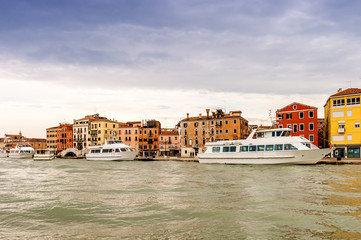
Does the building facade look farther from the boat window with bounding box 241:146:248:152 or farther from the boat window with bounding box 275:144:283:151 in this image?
the boat window with bounding box 275:144:283:151

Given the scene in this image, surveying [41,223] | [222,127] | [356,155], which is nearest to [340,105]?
[356,155]

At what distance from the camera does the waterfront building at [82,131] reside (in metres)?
A: 93.1

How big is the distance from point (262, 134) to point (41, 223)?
111ft

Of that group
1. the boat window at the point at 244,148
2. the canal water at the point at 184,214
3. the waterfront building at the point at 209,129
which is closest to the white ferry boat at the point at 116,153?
the waterfront building at the point at 209,129

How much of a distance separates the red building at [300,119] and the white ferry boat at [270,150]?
14.1 m

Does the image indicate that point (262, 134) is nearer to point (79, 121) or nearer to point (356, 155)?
point (356, 155)

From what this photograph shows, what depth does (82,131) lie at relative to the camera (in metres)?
94.6

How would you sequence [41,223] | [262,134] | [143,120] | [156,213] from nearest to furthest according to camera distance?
1. [41,223]
2. [156,213]
3. [262,134]
4. [143,120]

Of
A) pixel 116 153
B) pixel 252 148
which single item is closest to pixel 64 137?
pixel 116 153

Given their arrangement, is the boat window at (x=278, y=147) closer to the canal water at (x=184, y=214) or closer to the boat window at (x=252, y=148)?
the boat window at (x=252, y=148)

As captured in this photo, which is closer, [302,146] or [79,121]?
[302,146]

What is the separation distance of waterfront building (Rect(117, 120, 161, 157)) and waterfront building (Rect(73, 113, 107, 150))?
539 inches

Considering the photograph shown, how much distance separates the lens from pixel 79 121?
95.7 metres

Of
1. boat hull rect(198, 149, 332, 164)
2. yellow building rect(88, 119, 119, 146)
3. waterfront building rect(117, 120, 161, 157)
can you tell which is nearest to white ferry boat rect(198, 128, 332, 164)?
boat hull rect(198, 149, 332, 164)
